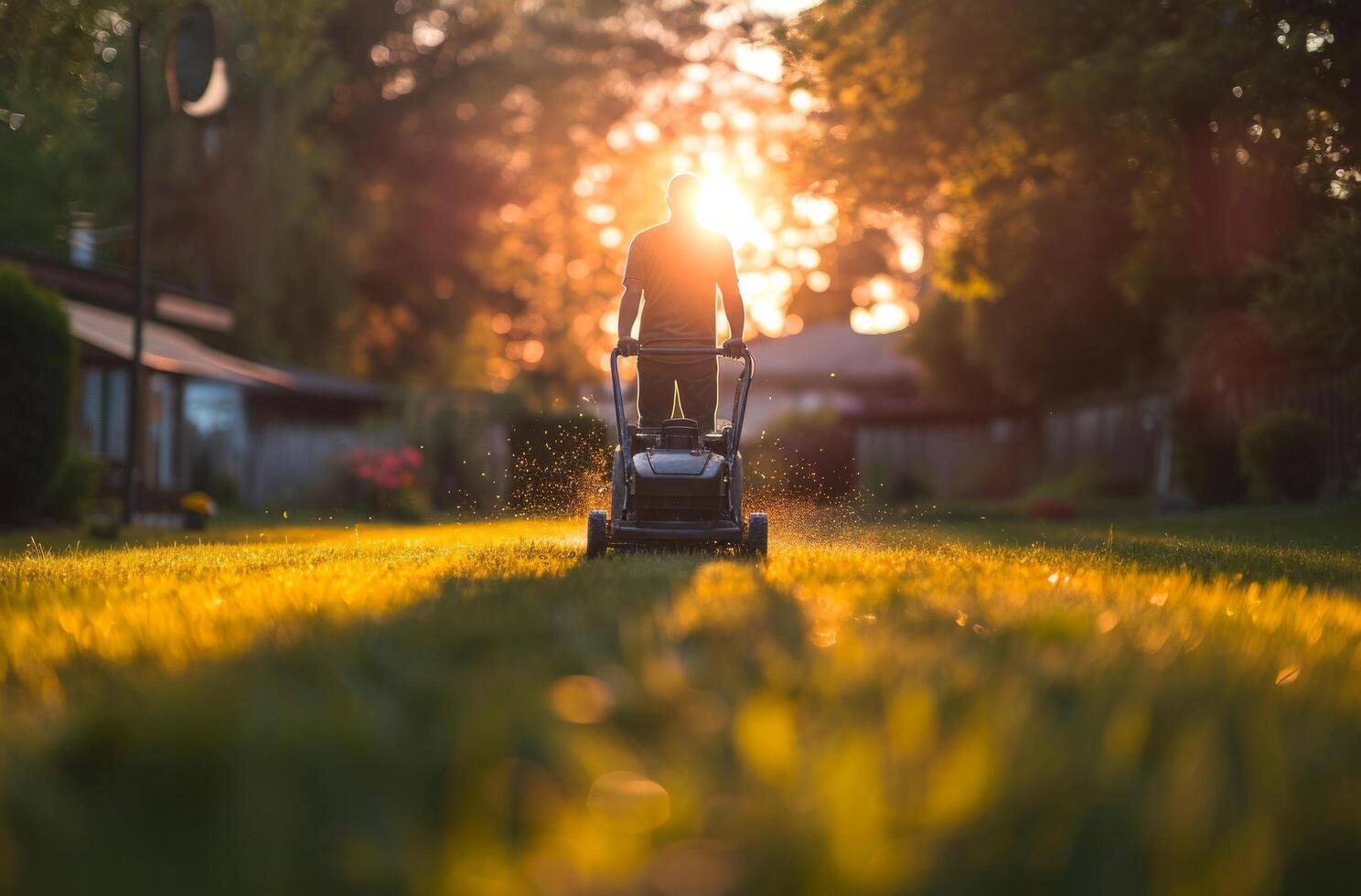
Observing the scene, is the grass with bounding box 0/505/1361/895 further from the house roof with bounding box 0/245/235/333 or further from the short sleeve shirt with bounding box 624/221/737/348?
the house roof with bounding box 0/245/235/333

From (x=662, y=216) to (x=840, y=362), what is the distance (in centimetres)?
954

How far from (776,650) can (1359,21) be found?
14.0 m

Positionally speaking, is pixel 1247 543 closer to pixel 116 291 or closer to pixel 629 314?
pixel 629 314

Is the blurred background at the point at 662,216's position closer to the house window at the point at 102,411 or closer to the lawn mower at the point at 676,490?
the house window at the point at 102,411

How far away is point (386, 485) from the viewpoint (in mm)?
22531

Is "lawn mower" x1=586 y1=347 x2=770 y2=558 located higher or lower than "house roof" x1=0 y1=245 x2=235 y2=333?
lower

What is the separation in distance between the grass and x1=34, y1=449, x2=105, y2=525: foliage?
12.0 metres

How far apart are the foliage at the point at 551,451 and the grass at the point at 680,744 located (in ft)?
39.6

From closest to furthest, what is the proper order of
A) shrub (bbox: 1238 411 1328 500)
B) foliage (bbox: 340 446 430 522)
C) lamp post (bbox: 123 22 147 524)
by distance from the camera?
lamp post (bbox: 123 22 147 524) < shrub (bbox: 1238 411 1328 500) < foliage (bbox: 340 446 430 522)

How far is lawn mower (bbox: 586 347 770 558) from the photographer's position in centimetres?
831

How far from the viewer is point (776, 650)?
11.9ft

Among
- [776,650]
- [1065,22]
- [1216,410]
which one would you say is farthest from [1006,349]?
[776,650]

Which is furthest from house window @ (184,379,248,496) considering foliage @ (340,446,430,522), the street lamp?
the street lamp

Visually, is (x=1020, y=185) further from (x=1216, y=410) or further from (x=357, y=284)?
(x=357, y=284)
